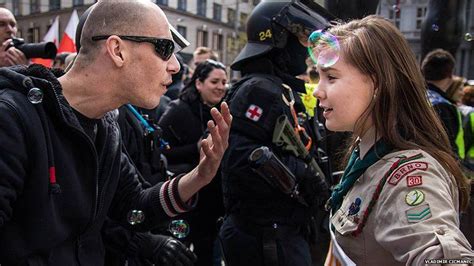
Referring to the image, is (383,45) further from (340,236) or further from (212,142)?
(212,142)

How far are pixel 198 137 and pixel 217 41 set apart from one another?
15.4 m

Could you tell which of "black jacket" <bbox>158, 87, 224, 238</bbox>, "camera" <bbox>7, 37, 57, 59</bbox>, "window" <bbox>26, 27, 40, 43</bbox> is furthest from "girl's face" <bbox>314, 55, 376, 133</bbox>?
"window" <bbox>26, 27, 40, 43</bbox>

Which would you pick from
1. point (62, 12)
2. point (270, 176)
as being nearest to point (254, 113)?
point (270, 176)

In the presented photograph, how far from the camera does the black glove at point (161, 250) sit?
233cm

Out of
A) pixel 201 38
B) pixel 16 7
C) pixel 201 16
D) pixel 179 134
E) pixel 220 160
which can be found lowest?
pixel 179 134

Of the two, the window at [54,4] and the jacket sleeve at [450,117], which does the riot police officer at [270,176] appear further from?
Result: the window at [54,4]

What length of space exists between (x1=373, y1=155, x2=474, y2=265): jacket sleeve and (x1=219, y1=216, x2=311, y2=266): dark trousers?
1.54 meters

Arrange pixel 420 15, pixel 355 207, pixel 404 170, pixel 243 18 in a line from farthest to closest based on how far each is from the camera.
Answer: pixel 243 18, pixel 420 15, pixel 355 207, pixel 404 170

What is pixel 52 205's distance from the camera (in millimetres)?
1641

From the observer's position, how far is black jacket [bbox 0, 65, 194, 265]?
5.12 ft

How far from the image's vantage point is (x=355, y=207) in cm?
158

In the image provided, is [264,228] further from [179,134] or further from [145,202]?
[179,134]

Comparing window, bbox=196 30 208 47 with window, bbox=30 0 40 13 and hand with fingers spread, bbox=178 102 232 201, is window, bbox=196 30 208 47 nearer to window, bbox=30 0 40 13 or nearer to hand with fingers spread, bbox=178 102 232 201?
window, bbox=30 0 40 13

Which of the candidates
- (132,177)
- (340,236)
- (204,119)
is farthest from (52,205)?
(204,119)
